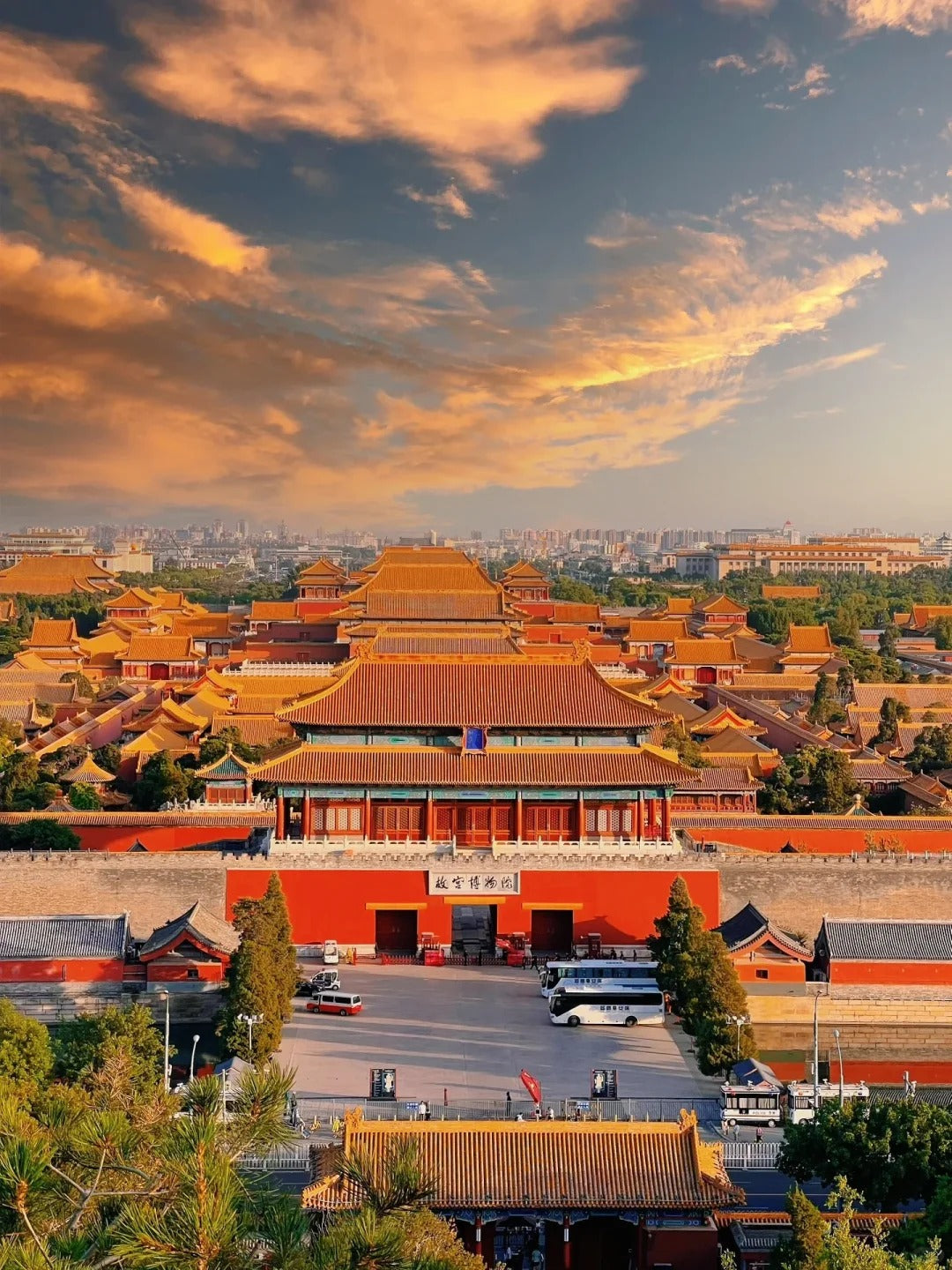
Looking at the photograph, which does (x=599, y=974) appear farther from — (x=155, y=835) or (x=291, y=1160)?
(x=155, y=835)

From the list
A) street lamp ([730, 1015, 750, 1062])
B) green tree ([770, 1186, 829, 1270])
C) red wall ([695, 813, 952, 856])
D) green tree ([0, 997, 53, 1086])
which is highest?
green tree ([770, 1186, 829, 1270])

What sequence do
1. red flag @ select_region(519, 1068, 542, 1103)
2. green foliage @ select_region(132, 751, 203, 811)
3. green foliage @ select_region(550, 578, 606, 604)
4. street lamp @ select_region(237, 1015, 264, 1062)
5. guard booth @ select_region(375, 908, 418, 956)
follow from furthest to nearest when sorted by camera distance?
green foliage @ select_region(550, 578, 606, 604) → green foliage @ select_region(132, 751, 203, 811) → guard booth @ select_region(375, 908, 418, 956) → street lamp @ select_region(237, 1015, 264, 1062) → red flag @ select_region(519, 1068, 542, 1103)

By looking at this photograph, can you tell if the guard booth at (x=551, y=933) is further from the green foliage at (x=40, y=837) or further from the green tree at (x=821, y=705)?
the green tree at (x=821, y=705)

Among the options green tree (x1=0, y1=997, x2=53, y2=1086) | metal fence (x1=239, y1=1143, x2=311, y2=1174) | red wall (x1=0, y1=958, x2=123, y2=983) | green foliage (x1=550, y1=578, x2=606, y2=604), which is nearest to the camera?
metal fence (x1=239, y1=1143, x2=311, y2=1174)

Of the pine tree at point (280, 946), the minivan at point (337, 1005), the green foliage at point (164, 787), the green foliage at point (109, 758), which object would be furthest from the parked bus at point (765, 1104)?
the green foliage at point (109, 758)

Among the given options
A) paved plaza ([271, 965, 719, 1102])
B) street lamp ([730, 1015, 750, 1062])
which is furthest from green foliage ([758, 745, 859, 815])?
street lamp ([730, 1015, 750, 1062])

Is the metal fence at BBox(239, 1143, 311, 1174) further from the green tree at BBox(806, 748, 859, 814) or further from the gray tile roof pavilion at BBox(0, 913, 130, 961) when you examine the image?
the green tree at BBox(806, 748, 859, 814)

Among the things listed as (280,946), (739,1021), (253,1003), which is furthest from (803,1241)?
(280,946)
